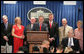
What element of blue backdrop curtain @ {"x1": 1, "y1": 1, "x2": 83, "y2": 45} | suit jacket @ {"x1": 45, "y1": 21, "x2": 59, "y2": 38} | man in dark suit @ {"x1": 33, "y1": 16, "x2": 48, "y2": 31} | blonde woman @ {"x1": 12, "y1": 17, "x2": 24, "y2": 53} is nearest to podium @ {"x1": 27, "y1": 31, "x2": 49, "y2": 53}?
man in dark suit @ {"x1": 33, "y1": 16, "x2": 48, "y2": 31}

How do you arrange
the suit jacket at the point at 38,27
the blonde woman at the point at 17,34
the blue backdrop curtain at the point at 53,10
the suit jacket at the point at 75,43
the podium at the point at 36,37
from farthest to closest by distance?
the blue backdrop curtain at the point at 53,10 < the blonde woman at the point at 17,34 < the suit jacket at the point at 38,27 < the suit jacket at the point at 75,43 < the podium at the point at 36,37

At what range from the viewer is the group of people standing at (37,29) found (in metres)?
7.68

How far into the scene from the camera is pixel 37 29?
7680 millimetres

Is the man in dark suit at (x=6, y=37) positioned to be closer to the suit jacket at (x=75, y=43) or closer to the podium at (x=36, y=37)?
the podium at (x=36, y=37)

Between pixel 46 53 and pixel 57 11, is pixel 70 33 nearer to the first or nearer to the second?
pixel 46 53

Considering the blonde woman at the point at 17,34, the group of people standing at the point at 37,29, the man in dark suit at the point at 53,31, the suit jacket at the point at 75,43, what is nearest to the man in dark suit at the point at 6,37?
the group of people standing at the point at 37,29

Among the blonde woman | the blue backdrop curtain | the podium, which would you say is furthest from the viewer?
the blue backdrop curtain

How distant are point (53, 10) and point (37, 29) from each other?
2.13 meters

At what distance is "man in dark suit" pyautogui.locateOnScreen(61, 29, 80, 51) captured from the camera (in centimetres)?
758

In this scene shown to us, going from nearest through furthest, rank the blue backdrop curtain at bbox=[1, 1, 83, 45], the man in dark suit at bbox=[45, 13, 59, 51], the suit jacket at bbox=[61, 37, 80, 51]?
the suit jacket at bbox=[61, 37, 80, 51]
the man in dark suit at bbox=[45, 13, 59, 51]
the blue backdrop curtain at bbox=[1, 1, 83, 45]

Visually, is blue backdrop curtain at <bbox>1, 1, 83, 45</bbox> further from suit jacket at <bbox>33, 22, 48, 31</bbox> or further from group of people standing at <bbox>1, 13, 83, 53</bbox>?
suit jacket at <bbox>33, 22, 48, 31</bbox>

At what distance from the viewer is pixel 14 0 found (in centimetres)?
947

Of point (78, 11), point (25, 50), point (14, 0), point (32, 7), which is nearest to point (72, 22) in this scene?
point (78, 11)

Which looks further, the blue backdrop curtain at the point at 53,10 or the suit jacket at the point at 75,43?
the blue backdrop curtain at the point at 53,10
